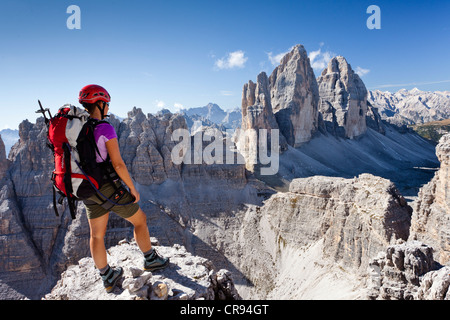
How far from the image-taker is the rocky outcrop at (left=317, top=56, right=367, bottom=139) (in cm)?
8806

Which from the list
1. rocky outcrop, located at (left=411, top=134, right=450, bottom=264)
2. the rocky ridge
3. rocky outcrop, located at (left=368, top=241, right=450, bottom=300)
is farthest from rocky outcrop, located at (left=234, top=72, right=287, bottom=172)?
rocky outcrop, located at (left=368, top=241, right=450, bottom=300)

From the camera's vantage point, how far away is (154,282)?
584cm

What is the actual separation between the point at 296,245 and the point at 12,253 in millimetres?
29229

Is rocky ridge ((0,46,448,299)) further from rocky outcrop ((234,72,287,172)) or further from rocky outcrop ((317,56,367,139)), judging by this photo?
rocky outcrop ((317,56,367,139))

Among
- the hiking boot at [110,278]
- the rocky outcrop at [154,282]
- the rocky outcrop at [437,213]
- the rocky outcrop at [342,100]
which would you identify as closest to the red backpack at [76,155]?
the hiking boot at [110,278]

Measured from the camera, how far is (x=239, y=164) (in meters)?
38.7

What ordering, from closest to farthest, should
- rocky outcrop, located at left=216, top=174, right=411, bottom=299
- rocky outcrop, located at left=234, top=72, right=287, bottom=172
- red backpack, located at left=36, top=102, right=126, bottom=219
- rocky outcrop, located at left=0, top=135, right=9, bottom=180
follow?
red backpack, located at left=36, top=102, right=126, bottom=219 < rocky outcrop, located at left=216, top=174, right=411, bottom=299 < rocky outcrop, located at left=0, top=135, right=9, bottom=180 < rocky outcrop, located at left=234, top=72, right=287, bottom=172

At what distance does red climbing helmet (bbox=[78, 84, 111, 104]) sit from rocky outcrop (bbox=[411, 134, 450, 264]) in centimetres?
1530

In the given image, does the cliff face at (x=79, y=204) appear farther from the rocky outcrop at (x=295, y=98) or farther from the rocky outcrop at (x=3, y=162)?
the rocky outcrop at (x=295, y=98)

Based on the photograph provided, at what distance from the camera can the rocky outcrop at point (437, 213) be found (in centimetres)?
1223

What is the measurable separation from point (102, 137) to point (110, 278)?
10.4ft

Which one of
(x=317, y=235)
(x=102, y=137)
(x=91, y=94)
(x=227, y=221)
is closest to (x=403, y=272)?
(x=102, y=137)

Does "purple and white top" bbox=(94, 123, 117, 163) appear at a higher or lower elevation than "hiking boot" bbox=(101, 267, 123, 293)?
higher

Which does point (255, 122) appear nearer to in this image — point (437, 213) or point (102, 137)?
point (437, 213)
